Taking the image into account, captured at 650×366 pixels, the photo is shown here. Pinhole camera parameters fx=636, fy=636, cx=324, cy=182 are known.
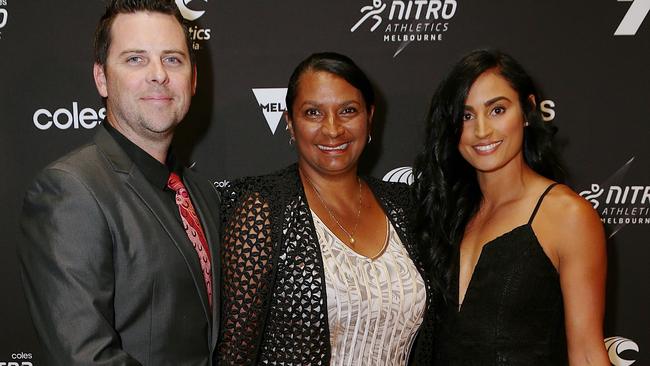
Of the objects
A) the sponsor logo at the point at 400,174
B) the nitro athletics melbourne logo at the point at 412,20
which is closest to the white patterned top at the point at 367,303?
the sponsor logo at the point at 400,174

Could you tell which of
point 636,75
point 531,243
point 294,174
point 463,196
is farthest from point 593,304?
point 636,75

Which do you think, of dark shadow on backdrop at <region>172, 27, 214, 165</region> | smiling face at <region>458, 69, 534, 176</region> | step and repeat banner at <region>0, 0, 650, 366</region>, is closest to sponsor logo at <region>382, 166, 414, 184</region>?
step and repeat banner at <region>0, 0, 650, 366</region>

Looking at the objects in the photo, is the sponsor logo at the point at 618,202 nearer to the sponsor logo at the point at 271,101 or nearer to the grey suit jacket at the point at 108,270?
the sponsor logo at the point at 271,101

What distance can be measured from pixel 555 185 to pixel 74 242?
5.17 ft

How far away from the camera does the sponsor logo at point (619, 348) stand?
10.1 ft

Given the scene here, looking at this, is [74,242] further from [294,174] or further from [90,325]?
[294,174]

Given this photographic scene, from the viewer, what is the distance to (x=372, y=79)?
2936 millimetres

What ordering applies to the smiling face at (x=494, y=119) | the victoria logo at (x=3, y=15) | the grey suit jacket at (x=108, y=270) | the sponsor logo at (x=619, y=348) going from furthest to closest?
the sponsor logo at (x=619, y=348) → the victoria logo at (x=3, y=15) → the smiling face at (x=494, y=119) → the grey suit jacket at (x=108, y=270)

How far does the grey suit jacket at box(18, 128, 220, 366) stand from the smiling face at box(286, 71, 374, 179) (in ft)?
1.93

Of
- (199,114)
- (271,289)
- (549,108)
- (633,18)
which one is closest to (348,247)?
→ (271,289)

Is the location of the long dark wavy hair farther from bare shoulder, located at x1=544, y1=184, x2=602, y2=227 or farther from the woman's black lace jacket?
the woman's black lace jacket

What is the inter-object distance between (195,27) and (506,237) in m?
1.64

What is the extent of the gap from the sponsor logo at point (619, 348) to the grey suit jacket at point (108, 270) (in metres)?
2.03

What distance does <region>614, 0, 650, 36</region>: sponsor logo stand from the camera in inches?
117
